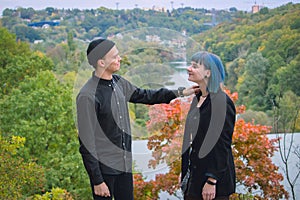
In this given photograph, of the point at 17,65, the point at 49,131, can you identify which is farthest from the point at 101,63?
the point at 17,65

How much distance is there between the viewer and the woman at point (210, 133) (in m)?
1.95

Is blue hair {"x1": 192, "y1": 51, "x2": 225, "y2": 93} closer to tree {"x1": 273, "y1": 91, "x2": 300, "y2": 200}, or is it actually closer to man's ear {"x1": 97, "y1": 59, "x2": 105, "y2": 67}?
man's ear {"x1": 97, "y1": 59, "x2": 105, "y2": 67}

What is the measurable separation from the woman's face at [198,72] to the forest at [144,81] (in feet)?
0.57

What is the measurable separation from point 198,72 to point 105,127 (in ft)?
1.58

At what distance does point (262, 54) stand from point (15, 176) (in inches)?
200

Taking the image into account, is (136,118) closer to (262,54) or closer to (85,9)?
(85,9)

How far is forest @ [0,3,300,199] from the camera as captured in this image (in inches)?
92.7

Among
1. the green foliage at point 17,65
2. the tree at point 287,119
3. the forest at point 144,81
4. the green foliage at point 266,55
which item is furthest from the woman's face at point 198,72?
the green foliage at point 17,65

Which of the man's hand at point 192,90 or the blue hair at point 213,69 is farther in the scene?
the man's hand at point 192,90

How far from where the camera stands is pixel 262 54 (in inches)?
305

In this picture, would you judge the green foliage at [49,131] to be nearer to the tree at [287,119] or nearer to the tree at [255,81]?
the tree at [287,119]

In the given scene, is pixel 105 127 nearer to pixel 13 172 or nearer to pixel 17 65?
pixel 13 172

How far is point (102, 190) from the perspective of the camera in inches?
79.5

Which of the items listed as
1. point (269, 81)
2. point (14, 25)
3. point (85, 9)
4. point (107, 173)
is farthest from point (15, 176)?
point (14, 25)
